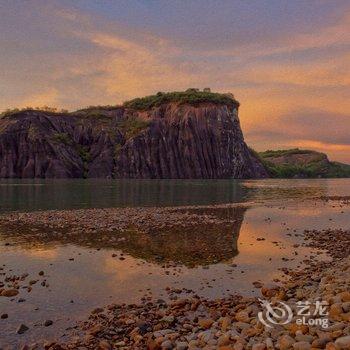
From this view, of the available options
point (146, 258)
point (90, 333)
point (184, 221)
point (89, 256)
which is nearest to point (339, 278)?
point (90, 333)

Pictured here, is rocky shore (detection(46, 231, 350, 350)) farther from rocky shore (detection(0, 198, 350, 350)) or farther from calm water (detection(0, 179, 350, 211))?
calm water (detection(0, 179, 350, 211))

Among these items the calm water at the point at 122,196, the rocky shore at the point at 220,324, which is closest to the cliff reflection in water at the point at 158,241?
the rocky shore at the point at 220,324

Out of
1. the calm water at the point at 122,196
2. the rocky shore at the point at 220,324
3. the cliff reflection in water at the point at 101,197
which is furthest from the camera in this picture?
the calm water at the point at 122,196

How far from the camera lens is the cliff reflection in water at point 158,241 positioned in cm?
2202

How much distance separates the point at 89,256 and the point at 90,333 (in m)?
10.5

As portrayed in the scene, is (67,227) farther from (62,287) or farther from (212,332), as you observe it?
(212,332)

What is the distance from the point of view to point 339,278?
14.2 meters
